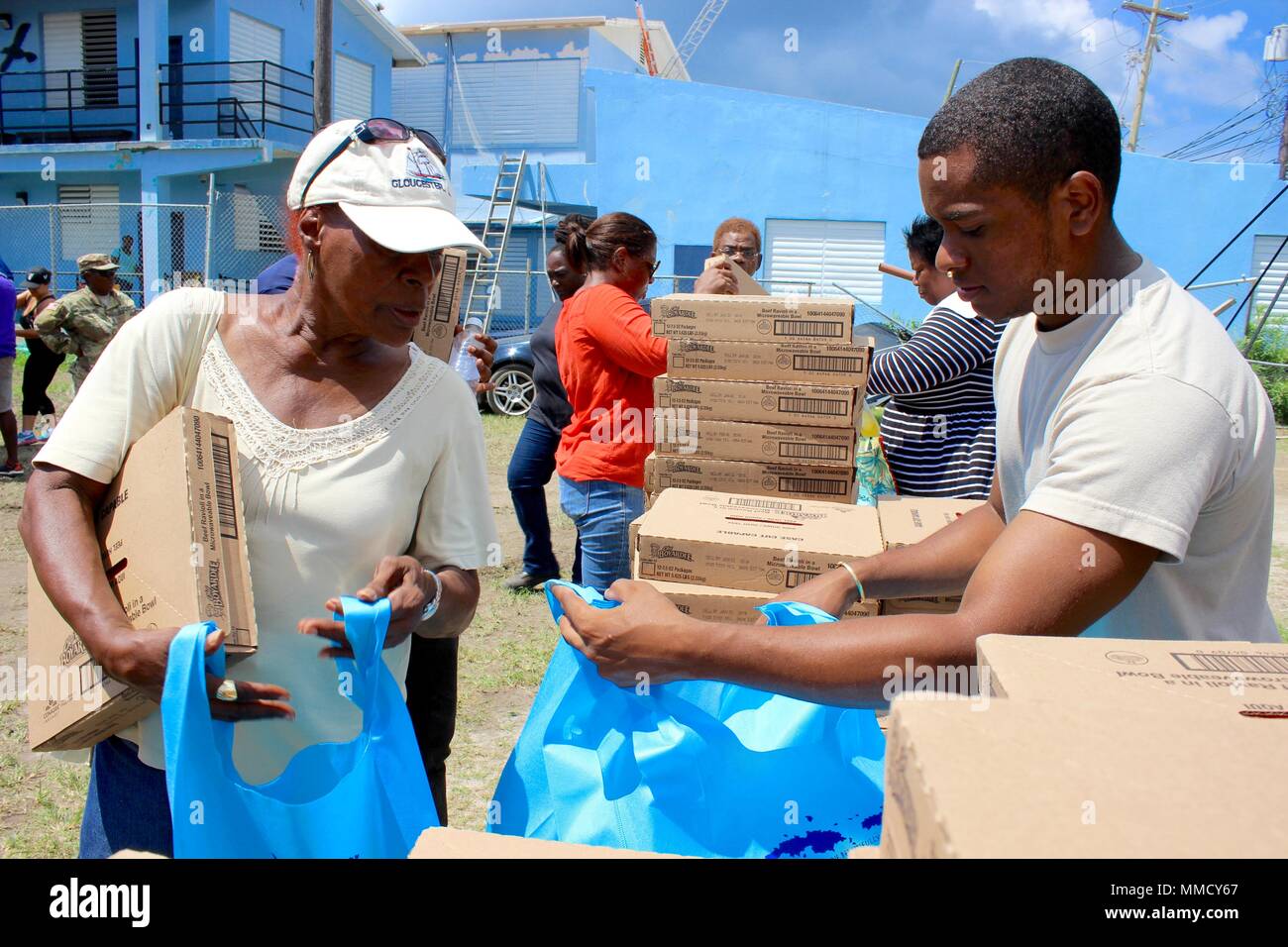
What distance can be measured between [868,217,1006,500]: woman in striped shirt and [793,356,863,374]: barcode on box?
137mm

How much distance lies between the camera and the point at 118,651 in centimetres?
156

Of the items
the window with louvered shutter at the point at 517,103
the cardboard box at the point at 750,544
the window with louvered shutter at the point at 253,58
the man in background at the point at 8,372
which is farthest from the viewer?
the window with louvered shutter at the point at 517,103

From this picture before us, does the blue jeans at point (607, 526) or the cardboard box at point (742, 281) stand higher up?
the cardboard box at point (742, 281)

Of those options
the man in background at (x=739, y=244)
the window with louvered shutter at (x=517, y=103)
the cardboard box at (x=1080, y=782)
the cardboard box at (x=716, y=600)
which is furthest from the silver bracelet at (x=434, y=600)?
the window with louvered shutter at (x=517, y=103)

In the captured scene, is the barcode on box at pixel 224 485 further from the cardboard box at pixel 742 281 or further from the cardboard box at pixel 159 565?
the cardboard box at pixel 742 281

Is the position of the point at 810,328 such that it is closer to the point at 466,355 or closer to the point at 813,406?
the point at 813,406

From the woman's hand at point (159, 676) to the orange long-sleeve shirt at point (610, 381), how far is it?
2547 millimetres

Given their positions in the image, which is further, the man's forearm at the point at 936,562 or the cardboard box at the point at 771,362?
the cardboard box at the point at 771,362

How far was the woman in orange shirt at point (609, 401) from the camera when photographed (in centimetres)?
404

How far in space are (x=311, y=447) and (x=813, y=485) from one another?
212 cm

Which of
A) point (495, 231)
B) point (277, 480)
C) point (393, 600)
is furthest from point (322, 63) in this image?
point (393, 600)

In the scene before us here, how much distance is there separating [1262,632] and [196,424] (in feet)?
5.71

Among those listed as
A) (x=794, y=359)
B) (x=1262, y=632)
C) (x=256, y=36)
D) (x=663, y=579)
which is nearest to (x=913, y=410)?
(x=794, y=359)
